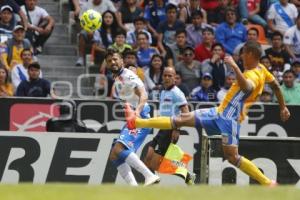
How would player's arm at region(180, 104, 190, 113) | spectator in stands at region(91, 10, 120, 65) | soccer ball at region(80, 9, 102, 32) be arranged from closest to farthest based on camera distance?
1. player's arm at region(180, 104, 190, 113)
2. soccer ball at region(80, 9, 102, 32)
3. spectator in stands at region(91, 10, 120, 65)

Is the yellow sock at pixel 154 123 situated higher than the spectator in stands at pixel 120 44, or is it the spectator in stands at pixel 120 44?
the spectator in stands at pixel 120 44

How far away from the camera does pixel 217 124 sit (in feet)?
48.3

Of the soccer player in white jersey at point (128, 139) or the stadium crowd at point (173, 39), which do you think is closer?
the soccer player in white jersey at point (128, 139)

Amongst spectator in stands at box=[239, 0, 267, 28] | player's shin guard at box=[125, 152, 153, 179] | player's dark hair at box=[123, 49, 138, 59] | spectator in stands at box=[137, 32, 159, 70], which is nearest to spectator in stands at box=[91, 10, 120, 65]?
spectator in stands at box=[137, 32, 159, 70]

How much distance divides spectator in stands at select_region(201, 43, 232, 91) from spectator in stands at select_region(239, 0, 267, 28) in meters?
2.29

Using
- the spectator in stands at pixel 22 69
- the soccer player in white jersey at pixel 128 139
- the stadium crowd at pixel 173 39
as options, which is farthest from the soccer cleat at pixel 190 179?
the spectator in stands at pixel 22 69

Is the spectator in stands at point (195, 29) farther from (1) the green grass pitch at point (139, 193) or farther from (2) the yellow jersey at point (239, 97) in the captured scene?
(1) the green grass pitch at point (139, 193)

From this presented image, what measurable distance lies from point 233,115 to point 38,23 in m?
8.01

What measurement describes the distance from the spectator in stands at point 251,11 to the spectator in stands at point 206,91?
383 centimetres

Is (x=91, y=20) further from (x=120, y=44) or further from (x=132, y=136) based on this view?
(x=132, y=136)

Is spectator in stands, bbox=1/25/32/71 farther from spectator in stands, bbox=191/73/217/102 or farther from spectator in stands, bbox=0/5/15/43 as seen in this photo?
spectator in stands, bbox=191/73/217/102

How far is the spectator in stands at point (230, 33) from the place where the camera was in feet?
73.3

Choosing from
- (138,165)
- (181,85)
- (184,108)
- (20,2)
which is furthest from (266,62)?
(138,165)

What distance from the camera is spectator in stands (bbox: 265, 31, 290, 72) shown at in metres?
21.9
